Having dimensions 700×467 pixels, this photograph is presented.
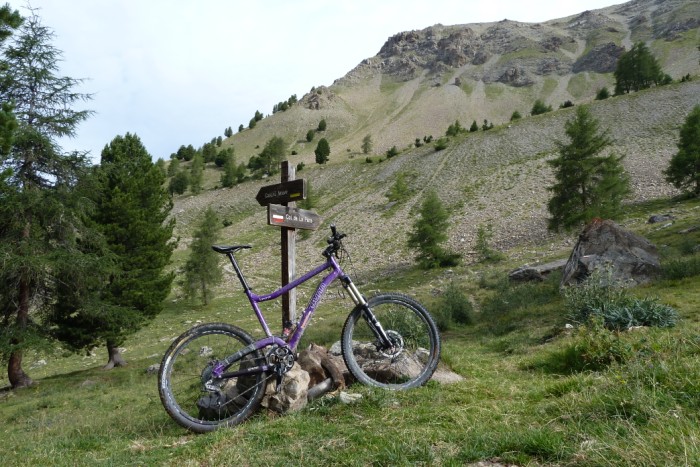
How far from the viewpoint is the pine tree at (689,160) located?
29578 millimetres

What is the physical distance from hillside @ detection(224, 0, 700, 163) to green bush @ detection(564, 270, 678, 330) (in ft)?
289

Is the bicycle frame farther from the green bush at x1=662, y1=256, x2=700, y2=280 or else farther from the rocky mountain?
the rocky mountain

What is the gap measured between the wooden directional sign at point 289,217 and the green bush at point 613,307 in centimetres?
549

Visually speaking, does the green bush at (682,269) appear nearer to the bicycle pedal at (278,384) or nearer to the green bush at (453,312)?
the green bush at (453,312)

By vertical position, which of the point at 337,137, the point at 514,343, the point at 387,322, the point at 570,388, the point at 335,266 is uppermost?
the point at 337,137

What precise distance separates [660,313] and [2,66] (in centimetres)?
1592

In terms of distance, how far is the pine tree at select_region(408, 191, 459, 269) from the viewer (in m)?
30.1

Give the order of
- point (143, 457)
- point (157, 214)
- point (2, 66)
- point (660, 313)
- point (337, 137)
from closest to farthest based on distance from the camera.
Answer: point (143, 457) → point (660, 313) → point (2, 66) → point (157, 214) → point (337, 137)

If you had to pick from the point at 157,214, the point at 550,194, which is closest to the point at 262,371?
the point at 157,214

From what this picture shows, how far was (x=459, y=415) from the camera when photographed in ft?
12.4

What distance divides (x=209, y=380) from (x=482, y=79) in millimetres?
169864

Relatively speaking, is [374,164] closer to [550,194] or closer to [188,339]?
[550,194]

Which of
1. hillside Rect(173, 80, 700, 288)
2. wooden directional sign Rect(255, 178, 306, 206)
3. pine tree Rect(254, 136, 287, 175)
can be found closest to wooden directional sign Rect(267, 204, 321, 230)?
wooden directional sign Rect(255, 178, 306, 206)

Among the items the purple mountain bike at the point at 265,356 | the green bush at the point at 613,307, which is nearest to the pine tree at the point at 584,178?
Result: the green bush at the point at 613,307
